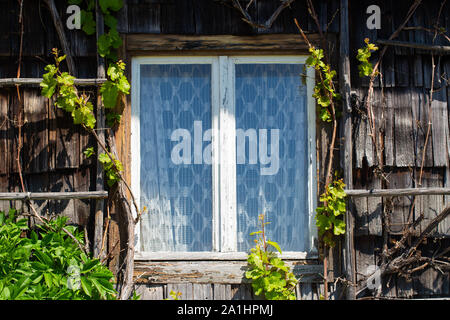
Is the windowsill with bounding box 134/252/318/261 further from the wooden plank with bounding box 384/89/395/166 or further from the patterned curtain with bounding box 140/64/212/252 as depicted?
the wooden plank with bounding box 384/89/395/166

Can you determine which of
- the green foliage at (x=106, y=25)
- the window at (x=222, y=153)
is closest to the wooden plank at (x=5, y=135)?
the green foliage at (x=106, y=25)

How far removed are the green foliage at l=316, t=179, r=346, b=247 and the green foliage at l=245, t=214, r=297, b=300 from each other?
1.20 ft

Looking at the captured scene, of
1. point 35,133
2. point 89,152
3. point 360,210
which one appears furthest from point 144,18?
point 360,210

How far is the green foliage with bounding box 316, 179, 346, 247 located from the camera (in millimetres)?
3750

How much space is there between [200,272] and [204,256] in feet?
0.40

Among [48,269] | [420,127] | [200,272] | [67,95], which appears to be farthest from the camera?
[420,127]

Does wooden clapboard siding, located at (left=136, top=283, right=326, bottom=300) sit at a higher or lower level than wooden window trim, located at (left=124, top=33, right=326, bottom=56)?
lower

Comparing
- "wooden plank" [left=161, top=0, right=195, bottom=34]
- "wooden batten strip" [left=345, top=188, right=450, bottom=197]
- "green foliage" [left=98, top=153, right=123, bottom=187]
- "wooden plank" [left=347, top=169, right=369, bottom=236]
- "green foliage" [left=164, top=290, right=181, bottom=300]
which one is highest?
"wooden plank" [left=161, top=0, right=195, bottom=34]

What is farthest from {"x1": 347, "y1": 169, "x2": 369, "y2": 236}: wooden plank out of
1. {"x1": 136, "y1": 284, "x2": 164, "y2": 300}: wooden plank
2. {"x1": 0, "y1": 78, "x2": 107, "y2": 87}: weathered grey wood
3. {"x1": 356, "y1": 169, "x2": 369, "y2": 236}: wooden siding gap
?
{"x1": 0, "y1": 78, "x2": 107, "y2": 87}: weathered grey wood

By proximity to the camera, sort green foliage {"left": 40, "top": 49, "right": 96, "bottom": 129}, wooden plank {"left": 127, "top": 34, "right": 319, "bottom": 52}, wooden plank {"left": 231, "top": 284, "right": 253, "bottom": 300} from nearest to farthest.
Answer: green foliage {"left": 40, "top": 49, "right": 96, "bottom": 129}, wooden plank {"left": 231, "top": 284, "right": 253, "bottom": 300}, wooden plank {"left": 127, "top": 34, "right": 319, "bottom": 52}

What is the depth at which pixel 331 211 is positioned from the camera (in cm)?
378

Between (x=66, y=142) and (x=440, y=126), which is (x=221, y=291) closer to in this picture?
(x=66, y=142)

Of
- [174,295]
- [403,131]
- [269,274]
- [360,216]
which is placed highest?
[403,131]

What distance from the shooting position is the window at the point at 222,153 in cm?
393
